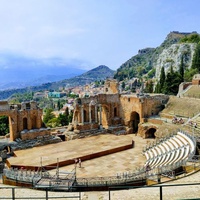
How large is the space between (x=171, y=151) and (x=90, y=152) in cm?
820

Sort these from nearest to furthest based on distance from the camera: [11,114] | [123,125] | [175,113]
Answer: [11,114]
[175,113]
[123,125]

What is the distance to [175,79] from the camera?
173ft

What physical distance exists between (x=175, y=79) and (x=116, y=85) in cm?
1581

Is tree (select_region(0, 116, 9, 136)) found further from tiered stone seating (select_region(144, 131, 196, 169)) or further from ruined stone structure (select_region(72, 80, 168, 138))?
tiered stone seating (select_region(144, 131, 196, 169))

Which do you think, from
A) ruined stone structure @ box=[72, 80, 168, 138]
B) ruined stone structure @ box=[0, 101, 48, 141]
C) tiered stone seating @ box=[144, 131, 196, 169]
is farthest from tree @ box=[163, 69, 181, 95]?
ruined stone structure @ box=[0, 101, 48, 141]

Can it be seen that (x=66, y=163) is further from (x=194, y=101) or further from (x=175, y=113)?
(x=194, y=101)

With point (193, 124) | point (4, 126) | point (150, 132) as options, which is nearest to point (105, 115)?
point (150, 132)

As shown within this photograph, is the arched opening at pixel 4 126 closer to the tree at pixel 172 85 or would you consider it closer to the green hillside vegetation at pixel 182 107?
the green hillside vegetation at pixel 182 107

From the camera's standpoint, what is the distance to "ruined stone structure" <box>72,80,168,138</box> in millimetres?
37250

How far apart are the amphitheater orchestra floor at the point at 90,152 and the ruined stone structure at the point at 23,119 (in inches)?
104

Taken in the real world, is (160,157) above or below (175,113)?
below

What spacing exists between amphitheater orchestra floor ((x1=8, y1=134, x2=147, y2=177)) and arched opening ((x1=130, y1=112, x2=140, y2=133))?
18.8ft

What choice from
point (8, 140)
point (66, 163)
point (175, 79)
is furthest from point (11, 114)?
point (175, 79)

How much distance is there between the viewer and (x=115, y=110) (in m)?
41.3
